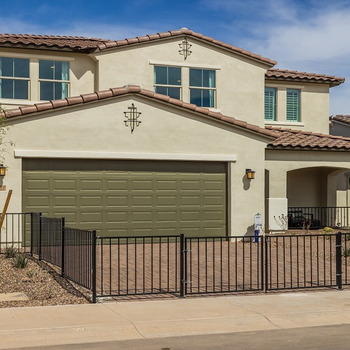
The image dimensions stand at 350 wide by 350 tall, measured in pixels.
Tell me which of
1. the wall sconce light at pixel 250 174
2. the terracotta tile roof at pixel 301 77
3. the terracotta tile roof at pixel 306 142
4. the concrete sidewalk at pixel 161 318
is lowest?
the concrete sidewalk at pixel 161 318

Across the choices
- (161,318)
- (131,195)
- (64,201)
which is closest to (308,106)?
(131,195)

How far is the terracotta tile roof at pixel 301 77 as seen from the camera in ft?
97.6

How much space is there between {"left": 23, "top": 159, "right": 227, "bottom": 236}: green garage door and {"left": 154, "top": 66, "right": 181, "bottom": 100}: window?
427 cm

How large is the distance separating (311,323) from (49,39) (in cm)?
2025

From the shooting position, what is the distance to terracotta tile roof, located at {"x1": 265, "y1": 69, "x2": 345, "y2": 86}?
97.6 ft

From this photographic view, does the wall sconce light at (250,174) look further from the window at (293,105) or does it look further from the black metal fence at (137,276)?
the window at (293,105)

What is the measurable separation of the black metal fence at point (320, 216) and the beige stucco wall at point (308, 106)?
396 centimetres

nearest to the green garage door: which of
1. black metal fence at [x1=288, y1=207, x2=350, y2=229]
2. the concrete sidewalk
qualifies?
black metal fence at [x1=288, y1=207, x2=350, y2=229]

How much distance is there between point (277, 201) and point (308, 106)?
7.29 m

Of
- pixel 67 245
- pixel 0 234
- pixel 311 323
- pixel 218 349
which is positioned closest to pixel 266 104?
pixel 0 234

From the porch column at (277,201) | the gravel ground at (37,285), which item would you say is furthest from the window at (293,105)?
the gravel ground at (37,285)

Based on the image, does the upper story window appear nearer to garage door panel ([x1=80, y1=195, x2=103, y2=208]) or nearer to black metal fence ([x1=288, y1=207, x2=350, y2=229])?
black metal fence ([x1=288, y1=207, x2=350, y2=229])

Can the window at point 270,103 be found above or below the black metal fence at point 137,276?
above

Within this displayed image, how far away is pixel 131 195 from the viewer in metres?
21.6
